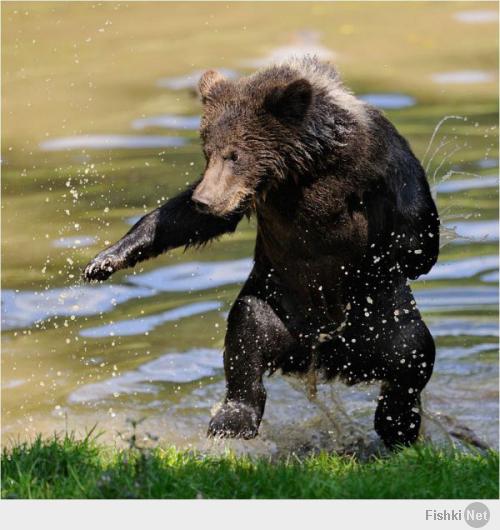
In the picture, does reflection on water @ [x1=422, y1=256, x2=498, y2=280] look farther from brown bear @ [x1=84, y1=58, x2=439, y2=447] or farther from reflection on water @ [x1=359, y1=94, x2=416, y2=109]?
reflection on water @ [x1=359, y1=94, x2=416, y2=109]

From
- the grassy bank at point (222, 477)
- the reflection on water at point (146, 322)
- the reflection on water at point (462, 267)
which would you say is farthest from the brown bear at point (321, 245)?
the reflection on water at point (462, 267)

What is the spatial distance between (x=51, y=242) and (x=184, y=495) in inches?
252

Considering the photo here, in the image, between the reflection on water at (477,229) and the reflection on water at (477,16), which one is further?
the reflection on water at (477,16)

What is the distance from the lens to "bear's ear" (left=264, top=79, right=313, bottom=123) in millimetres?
7086

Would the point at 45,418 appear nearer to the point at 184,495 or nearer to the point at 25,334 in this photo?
the point at 25,334

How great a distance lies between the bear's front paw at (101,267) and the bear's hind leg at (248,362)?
0.81 metres

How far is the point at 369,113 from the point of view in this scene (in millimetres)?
7586

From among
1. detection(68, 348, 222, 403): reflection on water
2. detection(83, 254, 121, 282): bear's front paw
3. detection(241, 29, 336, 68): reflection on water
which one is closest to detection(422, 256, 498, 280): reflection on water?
detection(68, 348, 222, 403): reflection on water

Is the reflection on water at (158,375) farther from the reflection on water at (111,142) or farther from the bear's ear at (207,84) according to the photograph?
the reflection on water at (111,142)

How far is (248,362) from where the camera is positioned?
776cm

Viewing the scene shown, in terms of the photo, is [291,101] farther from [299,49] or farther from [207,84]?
[299,49]

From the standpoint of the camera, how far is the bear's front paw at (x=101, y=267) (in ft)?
26.1

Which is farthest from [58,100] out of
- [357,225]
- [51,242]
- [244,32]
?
[357,225]

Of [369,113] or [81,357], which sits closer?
[369,113]
